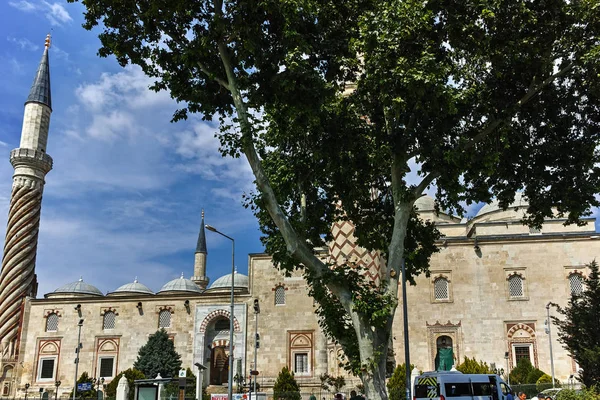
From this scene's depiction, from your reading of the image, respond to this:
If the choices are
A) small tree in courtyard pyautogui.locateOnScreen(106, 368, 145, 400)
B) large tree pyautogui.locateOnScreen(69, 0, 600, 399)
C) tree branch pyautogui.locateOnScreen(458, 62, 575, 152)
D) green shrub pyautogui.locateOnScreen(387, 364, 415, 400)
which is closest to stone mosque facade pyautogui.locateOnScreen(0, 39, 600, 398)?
small tree in courtyard pyautogui.locateOnScreen(106, 368, 145, 400)

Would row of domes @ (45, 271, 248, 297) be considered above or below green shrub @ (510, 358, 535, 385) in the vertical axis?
above

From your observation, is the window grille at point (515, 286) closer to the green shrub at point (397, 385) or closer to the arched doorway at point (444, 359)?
the arched doorway at point (444, 359)

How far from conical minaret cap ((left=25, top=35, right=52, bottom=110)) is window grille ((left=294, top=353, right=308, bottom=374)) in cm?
2637

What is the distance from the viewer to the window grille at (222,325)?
35.9 m

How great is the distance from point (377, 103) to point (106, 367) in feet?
95.3

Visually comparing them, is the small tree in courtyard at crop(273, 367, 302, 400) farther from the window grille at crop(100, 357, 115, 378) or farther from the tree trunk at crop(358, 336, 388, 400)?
the tree trunk at crop(358, 336, 388, 400)

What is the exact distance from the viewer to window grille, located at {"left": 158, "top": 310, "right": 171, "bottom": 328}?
3544 cm

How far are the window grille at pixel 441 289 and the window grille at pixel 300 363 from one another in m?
8.29

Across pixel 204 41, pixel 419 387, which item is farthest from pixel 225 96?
pixel 419 387

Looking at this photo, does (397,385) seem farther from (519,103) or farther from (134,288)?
(134,288)

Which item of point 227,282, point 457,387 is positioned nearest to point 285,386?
point 227,282

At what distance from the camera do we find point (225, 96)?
44.0 ft

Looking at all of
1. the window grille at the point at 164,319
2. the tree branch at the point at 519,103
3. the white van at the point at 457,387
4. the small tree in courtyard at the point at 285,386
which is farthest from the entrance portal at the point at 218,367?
the tree branch at the point at 519,103

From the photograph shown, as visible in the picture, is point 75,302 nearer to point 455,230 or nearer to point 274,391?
point 274,391
